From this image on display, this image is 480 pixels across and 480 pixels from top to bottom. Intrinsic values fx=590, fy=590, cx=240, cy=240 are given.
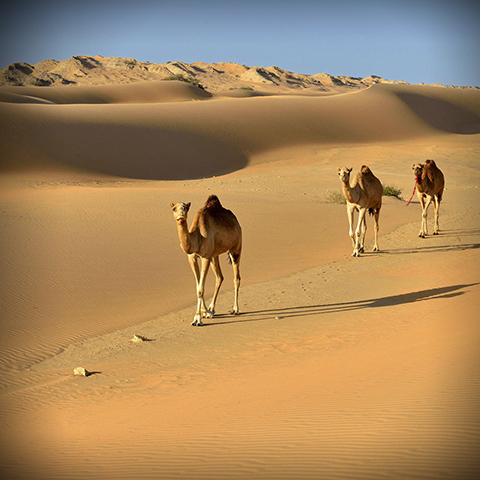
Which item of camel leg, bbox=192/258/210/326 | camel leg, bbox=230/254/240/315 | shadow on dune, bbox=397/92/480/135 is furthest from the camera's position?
shadow on dune, bbox=397/92/480/135

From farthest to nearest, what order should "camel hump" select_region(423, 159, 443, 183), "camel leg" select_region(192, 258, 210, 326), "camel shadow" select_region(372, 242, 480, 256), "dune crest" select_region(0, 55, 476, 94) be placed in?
"dune crest" select_region(0, 55, 476, 94) < "camel hump" select_region(423, 159, 443, 183) < "camel shadow" select_region(372, 242, 480, 256) < "camel leg" select_region(192, 258, 210, 326)

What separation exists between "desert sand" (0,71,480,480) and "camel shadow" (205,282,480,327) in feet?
0.13

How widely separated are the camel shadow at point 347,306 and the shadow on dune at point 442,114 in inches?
2090

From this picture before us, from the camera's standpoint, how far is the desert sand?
4652 mm

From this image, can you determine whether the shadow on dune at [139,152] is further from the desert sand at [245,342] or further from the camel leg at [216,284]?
the camel leg at [216,284]

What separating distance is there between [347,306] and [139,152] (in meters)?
29.7

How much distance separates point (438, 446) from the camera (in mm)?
4309

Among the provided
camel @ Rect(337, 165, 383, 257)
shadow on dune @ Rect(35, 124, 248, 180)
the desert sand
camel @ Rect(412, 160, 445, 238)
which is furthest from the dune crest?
camel @ Rect(337, 165, 383, 257)

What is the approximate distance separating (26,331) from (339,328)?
5460 millimetres

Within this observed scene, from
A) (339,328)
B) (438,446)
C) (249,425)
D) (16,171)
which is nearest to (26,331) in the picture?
(339,328)

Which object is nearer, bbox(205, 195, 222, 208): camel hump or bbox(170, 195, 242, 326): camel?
bbox(170, 195, 242, 326): camel

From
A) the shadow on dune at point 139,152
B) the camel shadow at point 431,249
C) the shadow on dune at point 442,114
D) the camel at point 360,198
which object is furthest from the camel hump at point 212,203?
the shadow on dune at point 442,114

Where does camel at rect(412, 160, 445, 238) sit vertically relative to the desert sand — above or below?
above

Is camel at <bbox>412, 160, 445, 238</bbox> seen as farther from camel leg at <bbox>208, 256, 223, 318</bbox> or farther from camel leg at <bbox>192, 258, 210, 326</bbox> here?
camel leg at <bbox>192, 258, 210, 326</bbox>
